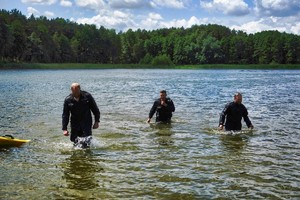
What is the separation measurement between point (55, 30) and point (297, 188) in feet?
646

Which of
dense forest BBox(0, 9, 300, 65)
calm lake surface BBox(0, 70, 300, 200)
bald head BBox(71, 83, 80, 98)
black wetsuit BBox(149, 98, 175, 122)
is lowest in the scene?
calm lake surface BBox(0, 70, 300, 200)

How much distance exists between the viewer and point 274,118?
2156 cm

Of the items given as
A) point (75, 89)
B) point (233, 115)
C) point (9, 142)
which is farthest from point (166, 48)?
point (75, 89)

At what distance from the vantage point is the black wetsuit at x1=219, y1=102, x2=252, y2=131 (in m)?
15.4

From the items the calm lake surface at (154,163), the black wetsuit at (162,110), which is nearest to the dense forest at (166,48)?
the black wetsuit at (162,110)

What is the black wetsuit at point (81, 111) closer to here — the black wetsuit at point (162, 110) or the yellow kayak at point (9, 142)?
the yellow kayak at point (9, 142)

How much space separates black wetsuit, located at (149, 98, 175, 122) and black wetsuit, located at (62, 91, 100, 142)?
18.8ft

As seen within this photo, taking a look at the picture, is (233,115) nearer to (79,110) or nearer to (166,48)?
(79,110)

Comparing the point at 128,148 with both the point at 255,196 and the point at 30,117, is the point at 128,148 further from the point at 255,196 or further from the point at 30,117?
the point at 30,117

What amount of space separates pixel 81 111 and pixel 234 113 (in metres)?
6.45

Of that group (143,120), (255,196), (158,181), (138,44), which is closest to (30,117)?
(143,120)

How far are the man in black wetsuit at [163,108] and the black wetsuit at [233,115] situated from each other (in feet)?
9.53

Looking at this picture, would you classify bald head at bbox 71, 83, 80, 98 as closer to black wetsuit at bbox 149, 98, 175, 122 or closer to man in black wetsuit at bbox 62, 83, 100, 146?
man in black wetsuit at bbox 62, 83, 100, 146

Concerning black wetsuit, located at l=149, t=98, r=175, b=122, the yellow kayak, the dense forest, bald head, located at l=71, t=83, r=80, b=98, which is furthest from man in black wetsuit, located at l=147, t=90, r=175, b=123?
the dense forest
